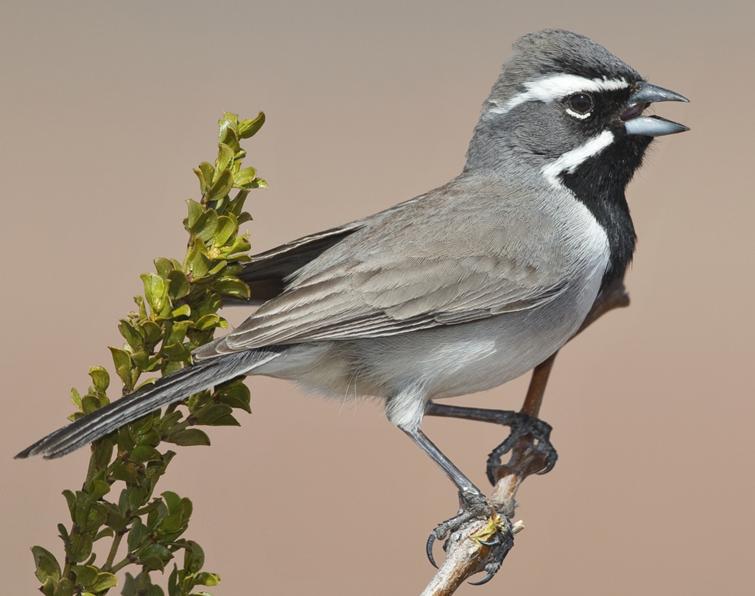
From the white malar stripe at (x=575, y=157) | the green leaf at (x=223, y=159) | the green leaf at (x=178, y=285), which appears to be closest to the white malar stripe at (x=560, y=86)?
the white malar stripe at (x=575, y=157)

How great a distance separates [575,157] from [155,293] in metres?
2.05

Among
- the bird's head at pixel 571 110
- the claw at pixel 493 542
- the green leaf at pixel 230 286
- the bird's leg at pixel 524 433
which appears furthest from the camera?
the bird's leg at pixel 524 433

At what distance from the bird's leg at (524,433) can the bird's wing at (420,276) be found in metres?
0.46

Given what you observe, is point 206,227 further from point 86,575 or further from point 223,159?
point 86,575

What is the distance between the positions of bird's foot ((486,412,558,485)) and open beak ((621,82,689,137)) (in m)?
1.29

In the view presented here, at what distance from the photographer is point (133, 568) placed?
5250mm

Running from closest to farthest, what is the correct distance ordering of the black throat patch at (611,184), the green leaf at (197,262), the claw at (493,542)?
the green leaf at (197,262) < the claw at (493,542) < the black throat patch at (611,184)

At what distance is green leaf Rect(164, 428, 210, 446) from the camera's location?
253cm

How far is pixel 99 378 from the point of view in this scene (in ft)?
8.14

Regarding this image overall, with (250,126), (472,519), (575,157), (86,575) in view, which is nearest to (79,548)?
(86,575)

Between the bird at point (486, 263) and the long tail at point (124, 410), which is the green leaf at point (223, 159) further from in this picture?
the bird at point (486, 263)

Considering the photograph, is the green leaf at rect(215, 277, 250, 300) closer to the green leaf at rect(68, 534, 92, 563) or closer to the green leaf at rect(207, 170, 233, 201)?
the green leaf at rect(207, 170, 233, 201)

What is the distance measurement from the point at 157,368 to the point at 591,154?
6.92 ft

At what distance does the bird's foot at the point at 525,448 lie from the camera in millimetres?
4098
